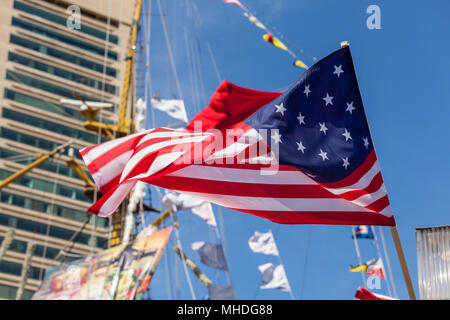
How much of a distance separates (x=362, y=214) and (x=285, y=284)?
21.5 meters

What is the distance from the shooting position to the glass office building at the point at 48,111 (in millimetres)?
59344

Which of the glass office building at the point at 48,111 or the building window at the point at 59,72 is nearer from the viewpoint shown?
the glass office building at the point at 48,111

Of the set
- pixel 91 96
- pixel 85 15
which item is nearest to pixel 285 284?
pixel 91 96

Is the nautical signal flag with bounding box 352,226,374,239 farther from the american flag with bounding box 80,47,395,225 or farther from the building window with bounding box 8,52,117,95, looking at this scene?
the building window with bounding box 8,52,117,95

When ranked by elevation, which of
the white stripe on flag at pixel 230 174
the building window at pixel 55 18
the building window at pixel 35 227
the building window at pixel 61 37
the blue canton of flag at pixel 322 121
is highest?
the building window at pixel 55 18

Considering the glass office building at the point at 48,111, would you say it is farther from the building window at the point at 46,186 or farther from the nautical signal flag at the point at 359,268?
the nautical signal flag at the point at 359,268

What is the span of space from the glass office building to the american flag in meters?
49.0

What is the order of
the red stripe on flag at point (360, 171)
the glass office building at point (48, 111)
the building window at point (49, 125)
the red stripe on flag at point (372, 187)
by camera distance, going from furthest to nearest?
the building window at point (49, 125)
the glass office building at point (48, 111)
the red stripe on flag at point (360, 171)
the red stripe on flag at point (372, 187)

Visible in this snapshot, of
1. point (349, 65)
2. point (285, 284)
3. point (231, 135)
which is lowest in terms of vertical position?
point (285, 284)

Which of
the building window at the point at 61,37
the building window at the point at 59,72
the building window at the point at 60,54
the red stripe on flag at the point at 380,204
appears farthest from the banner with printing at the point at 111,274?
the building window at the point at 61,37

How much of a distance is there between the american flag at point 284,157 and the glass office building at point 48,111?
48953 mm

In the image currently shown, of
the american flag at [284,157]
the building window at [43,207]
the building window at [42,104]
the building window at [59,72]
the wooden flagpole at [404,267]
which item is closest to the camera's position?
the wooden flagpole at [404,267]

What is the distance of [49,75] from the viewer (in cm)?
6956
